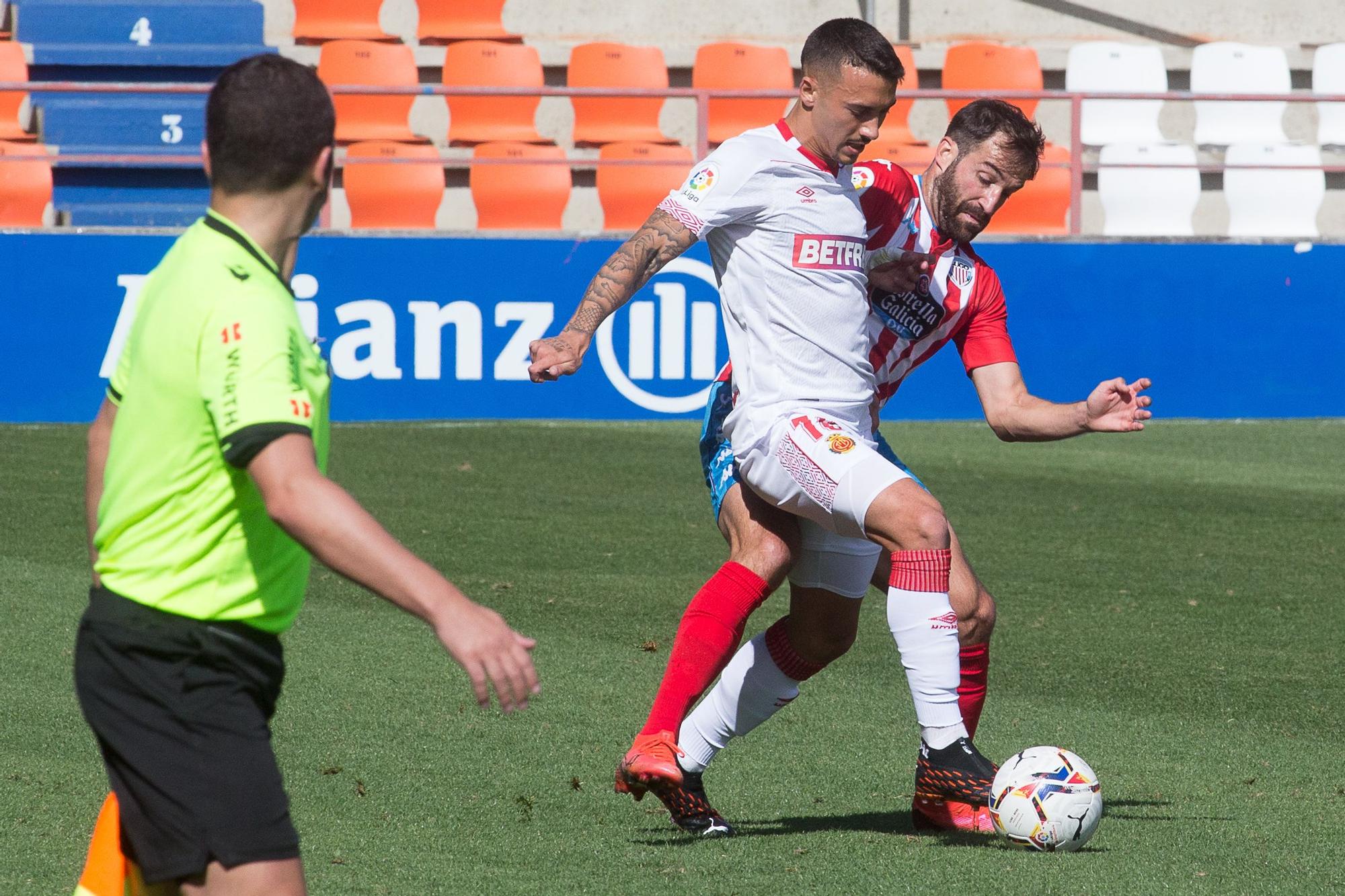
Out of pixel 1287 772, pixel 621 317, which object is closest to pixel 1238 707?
pixel 1287 772

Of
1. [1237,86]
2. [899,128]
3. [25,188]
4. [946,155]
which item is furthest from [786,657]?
[1237,86]

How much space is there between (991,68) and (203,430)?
15.4 meters

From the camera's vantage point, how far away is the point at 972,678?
496 centimetres

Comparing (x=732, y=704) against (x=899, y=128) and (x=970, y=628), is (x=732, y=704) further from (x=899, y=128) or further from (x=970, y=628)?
(x=899, y=128)

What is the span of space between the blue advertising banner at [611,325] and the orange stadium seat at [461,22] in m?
4.39

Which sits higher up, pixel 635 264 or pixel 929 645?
pixel 635 264

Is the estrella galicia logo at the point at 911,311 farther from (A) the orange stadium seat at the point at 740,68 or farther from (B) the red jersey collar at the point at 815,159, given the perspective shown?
(A) the orange stadium seat at the point at 740,68

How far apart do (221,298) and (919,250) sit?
112 inches

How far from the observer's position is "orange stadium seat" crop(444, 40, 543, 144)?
16.3 metres

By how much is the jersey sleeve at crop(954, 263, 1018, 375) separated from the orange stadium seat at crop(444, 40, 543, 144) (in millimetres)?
11508

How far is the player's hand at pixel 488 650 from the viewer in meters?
2.52

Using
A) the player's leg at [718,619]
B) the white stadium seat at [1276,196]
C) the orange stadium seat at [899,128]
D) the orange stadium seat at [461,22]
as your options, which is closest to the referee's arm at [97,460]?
the player's leg at [718,619]

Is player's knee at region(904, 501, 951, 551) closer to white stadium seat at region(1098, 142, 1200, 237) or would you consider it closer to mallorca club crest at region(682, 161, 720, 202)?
mallorca club crest at region(682, 161, 720, 202)

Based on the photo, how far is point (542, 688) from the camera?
20.6 feet
